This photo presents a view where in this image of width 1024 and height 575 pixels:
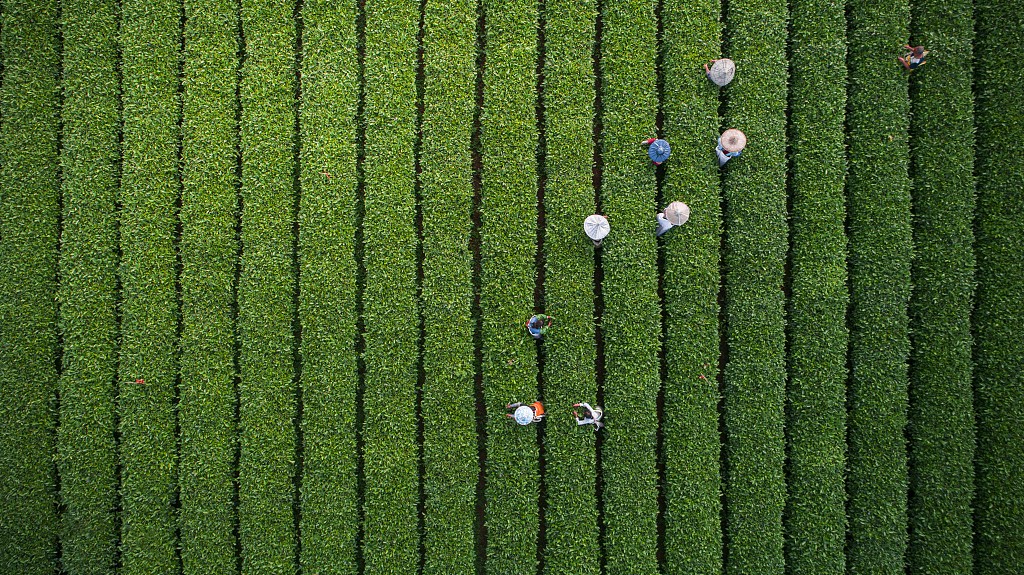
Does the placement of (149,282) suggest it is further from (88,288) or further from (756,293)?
(756,293)

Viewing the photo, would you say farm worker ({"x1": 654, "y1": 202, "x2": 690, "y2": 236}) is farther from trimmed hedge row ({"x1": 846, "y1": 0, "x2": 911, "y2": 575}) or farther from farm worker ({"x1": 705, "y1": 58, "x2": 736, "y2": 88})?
trimmed hedge row ({"x1": 846, "y1": 0, "x2": 911, "y2": 575})

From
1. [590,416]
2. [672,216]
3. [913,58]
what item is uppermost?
[913,58]

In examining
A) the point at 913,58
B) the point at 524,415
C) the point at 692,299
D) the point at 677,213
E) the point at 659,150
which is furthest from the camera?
the point at 692,299

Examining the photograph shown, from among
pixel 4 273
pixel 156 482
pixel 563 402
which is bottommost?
pixel 156 482

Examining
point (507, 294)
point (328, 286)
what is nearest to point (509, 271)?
point (507, 294)

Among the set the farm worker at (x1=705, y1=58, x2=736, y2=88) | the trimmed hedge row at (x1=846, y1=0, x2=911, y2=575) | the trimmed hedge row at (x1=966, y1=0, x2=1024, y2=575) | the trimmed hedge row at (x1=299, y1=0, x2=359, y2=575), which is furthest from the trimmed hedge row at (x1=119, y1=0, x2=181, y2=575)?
the trimmed hedge row at (x1=966, y1=0, x2=1024, y2=575)

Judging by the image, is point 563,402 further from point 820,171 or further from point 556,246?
point 820,171

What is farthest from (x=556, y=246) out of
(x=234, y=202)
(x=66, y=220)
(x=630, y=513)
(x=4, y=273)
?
(x=4, y=273)
